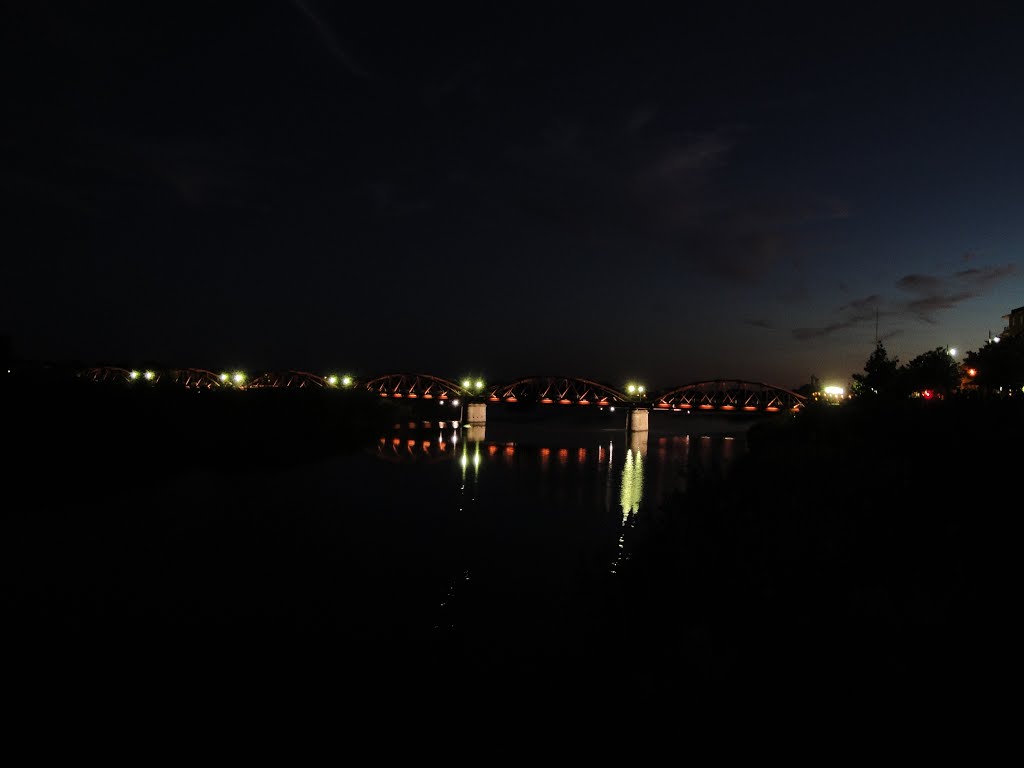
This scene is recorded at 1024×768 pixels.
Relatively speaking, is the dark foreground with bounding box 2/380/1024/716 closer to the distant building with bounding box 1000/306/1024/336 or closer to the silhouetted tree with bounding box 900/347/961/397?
the silhouetted tree with bounding box 900/347/961/397

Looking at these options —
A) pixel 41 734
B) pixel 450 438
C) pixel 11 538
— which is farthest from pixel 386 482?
pixel 450 438

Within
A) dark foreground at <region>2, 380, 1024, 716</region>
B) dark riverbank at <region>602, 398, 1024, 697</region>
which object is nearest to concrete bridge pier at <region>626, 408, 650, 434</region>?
dark foreground at <region>2, 380, 1024, 716</region>

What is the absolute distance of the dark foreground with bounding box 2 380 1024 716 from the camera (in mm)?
9594

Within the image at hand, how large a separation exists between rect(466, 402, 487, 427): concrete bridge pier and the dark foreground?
356ft

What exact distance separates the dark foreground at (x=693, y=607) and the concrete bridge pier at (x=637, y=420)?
94.4 m

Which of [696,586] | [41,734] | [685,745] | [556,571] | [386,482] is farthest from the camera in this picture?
[386,482]

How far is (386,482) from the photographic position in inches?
1832

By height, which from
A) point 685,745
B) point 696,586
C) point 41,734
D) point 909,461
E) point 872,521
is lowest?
point 41,734

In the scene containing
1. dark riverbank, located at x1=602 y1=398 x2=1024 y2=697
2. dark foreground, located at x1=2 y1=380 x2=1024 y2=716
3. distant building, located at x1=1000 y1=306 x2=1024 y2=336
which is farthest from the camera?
distant building, located at x1=1000 y1=306 x2=1024 y2=336

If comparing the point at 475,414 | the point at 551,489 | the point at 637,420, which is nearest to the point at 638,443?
the point at 637,420

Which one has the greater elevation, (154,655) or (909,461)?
(909,461)

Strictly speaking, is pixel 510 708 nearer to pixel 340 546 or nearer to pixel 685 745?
pixel 685 745

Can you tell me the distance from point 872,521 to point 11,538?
3140cm

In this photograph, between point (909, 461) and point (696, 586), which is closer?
point (696, 586)
